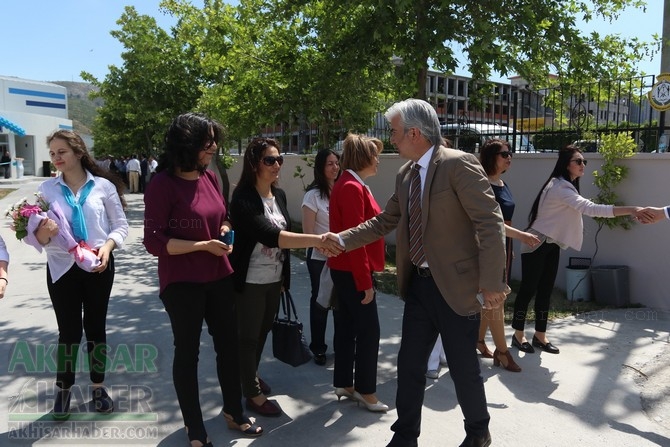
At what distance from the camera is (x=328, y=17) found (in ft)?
27.4

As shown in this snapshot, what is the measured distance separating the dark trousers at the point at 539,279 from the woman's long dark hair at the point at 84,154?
3.43 metres

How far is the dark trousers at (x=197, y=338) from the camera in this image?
3074mm

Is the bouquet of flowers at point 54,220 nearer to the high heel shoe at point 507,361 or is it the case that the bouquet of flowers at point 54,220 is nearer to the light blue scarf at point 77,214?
the light blue scarf at point 77,214

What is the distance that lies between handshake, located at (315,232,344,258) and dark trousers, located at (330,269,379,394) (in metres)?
0.29

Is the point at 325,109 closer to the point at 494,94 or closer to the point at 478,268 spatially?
the point at 494,94

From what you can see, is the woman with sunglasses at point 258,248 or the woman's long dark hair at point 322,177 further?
the woman's long dark hair at point 322,177

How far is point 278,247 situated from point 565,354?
3.03 meters

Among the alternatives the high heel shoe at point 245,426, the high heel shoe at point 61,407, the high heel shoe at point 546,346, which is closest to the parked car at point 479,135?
the high heel shoe at point 546,346

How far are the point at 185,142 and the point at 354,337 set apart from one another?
181cm

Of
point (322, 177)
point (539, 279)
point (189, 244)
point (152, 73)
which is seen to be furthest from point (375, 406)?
point (152, 73)

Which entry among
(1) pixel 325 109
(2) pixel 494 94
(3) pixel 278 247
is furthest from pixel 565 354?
(1) pixel 325 109

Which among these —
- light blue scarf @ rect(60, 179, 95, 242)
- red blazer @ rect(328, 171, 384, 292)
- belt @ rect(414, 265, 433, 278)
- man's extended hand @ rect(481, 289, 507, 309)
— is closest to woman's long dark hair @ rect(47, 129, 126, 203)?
light blue scarf @ rect(60, 179, 95, 242)

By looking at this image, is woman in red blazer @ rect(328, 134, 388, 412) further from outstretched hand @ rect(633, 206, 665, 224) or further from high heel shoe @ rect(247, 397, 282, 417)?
outstretched hand @ rect(633, 206, 665, 224)

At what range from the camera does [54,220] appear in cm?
333
